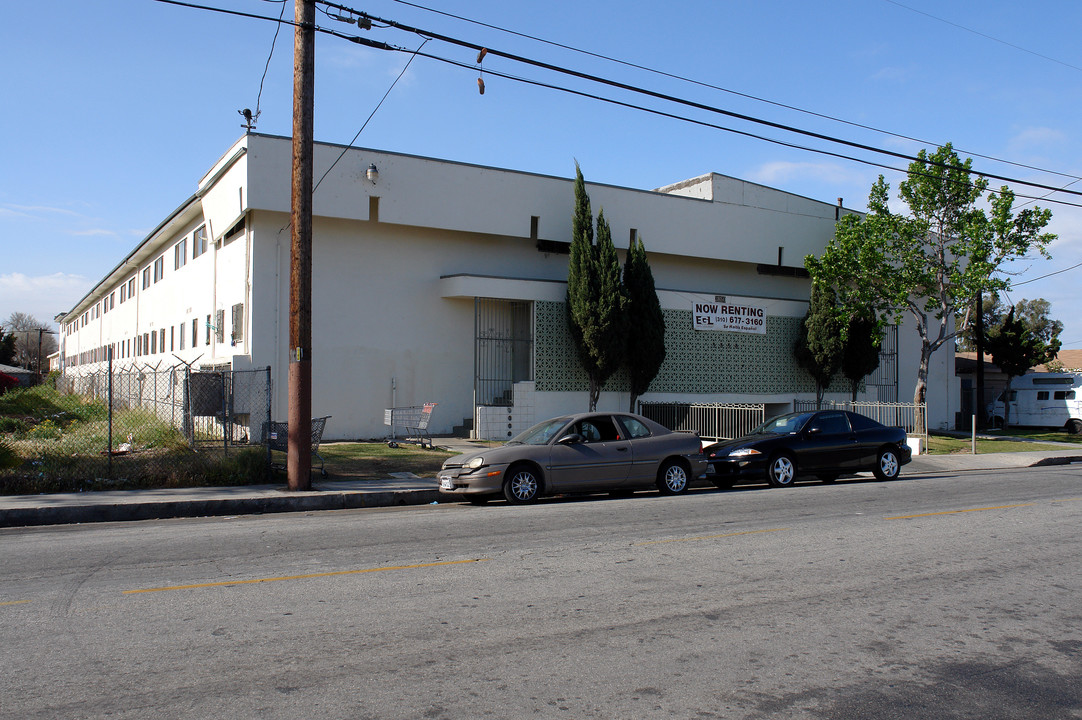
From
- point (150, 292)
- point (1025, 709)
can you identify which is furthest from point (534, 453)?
point (150, 292)

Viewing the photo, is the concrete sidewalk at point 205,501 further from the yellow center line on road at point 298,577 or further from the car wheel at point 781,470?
the car wheel at point 781,470

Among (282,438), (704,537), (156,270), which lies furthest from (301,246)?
(156,270)

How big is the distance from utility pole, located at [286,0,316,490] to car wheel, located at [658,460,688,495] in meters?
5.85

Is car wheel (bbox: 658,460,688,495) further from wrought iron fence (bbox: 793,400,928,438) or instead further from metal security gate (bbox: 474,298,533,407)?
wrought iron fence (bbox: 793,400,928,438)

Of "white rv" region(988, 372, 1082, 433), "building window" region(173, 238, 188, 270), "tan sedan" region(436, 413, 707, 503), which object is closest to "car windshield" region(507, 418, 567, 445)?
"tan sedan" region(436, 413, 707, 503)

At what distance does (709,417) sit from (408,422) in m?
8.85

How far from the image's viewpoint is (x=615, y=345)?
23.4 meters

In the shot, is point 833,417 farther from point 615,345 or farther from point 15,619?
point 15,619

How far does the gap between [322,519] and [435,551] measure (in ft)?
11.2

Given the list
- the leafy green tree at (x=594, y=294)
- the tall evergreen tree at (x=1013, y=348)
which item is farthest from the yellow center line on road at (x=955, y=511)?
the tall evergreen tree at (x=1013, y=348)

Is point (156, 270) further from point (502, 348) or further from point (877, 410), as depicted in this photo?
point (877, 410)

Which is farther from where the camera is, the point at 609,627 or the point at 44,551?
the point at 44,551

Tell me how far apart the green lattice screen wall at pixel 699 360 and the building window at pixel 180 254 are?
49.5 feet

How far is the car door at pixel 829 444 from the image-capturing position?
52.9 ft
